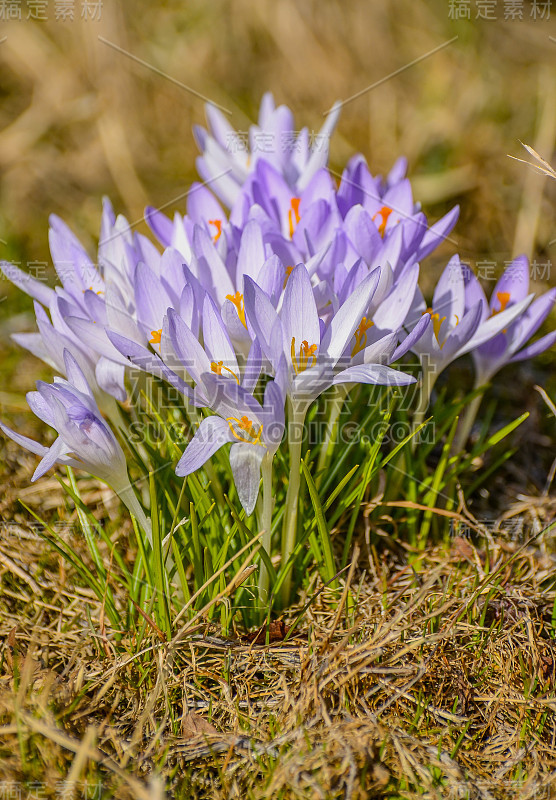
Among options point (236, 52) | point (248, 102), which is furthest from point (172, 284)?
point (236, 52)

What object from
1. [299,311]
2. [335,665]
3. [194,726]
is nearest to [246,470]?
[299,311]

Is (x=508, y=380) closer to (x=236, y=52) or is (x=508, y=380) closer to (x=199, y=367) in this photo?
(x=199, y=367)

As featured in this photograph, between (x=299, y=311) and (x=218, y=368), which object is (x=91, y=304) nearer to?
(x=218, y=368)

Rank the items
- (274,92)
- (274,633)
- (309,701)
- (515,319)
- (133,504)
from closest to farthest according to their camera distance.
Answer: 1. (309,701)
2. (133,504)
3. (274,633)
4. (515,319)
5. (274,92)

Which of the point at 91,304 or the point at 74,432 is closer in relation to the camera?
the point at 74,432

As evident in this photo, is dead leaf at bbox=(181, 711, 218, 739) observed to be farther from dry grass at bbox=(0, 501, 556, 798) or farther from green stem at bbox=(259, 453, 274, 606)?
green stem at bbox=(259, 453, 274, 606)

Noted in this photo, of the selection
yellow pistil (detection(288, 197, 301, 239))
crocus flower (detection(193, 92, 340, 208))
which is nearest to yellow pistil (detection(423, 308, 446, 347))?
yellow pistil (detection(288, 197, 301, 239))

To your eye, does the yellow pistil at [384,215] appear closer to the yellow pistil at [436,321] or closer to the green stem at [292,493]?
the yellow pistil at [436,321]
